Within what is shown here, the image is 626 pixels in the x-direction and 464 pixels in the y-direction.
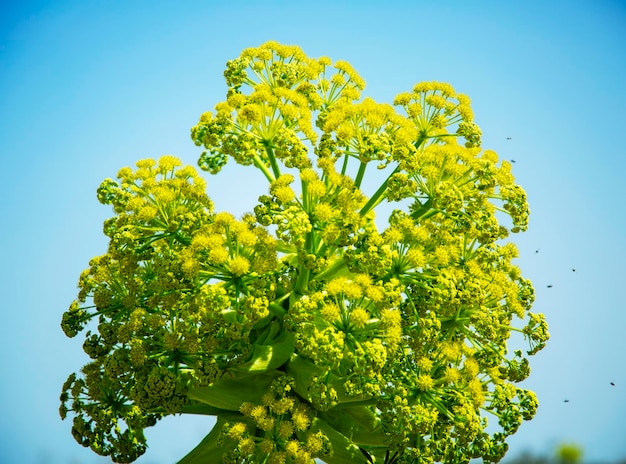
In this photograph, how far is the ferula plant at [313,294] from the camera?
21.7ft

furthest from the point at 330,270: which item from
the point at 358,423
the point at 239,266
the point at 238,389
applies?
the point at 358,423

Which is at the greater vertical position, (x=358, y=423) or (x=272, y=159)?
(x=272, y=159)

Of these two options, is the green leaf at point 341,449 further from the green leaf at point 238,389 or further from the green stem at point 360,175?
the green stem at point 360,175

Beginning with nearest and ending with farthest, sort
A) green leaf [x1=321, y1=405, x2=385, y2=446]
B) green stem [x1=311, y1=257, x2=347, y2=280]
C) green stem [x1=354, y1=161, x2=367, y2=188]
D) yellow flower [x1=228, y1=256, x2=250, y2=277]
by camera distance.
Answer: yellow flower [x1=228, y1=256, x2=250, y2=277]
green stem [x1=354, y1=161, x2=367, y2=188]
green stem [x1=311, y1=257, x2=347, y2=280]
green leaf [x1=321, y1=405, x2=385, y2=446]

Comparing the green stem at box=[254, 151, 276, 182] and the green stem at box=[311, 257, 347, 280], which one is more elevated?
the green stem at box=[254, 151, 276, 182]

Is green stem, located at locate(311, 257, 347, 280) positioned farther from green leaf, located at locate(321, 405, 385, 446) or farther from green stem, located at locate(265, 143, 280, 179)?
green leaf, located at locate(321, 405, 385, 446)

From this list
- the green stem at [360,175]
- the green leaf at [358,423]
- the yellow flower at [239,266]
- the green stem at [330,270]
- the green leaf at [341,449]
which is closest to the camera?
the yellow flower at [239,266]

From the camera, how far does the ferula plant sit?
260 inches

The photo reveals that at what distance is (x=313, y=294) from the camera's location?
657cm

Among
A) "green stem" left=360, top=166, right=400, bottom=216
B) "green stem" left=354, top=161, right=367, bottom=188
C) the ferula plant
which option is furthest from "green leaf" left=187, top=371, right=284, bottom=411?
"green stem" left=354, top=161, right=367, bottom=188

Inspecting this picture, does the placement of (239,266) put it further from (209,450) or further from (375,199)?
(209,450)

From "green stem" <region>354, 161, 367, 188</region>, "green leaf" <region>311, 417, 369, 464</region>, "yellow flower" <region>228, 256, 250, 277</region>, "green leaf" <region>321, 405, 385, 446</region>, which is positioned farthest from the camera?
"green leaf" <region>321, 405, 385, 446</region>

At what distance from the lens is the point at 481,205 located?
23.7 feet

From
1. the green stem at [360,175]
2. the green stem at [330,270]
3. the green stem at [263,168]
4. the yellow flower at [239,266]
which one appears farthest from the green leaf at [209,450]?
the green stem at [360,175]
